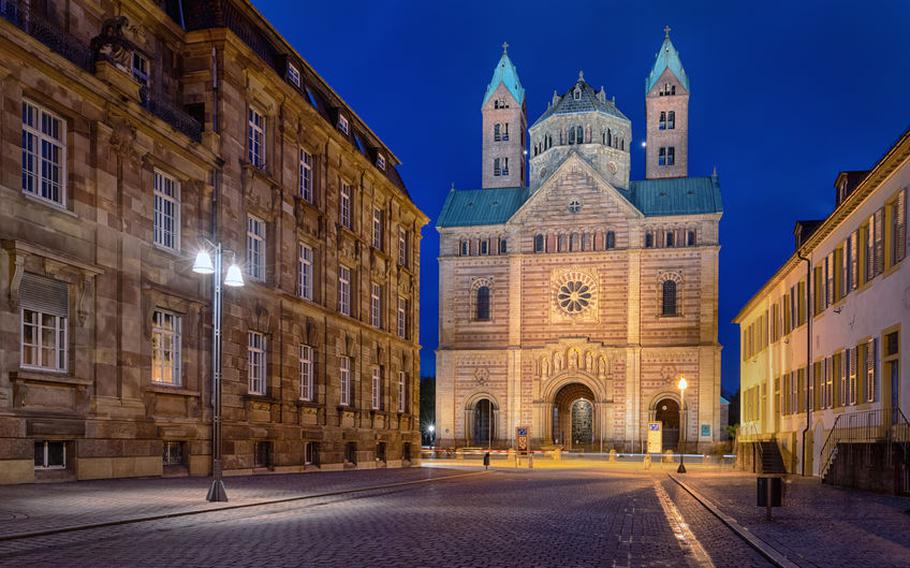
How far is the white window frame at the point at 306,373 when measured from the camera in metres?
33.9

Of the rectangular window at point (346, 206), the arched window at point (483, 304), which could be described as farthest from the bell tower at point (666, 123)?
the rectangular window at point (346, 206)

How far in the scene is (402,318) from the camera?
4675cm

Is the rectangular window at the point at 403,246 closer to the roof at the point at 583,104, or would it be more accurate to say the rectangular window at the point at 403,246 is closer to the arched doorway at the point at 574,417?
the arched doorway at the point at 574,417

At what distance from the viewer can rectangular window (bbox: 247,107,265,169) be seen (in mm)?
30188

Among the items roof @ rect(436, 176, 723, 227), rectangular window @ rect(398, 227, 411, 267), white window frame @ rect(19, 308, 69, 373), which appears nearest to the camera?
white window frame @ rect(19, 308, 69, 373)

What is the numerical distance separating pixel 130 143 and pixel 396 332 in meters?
23.1

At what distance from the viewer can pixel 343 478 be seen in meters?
29.1

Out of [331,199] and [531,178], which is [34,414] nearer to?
[331,199]

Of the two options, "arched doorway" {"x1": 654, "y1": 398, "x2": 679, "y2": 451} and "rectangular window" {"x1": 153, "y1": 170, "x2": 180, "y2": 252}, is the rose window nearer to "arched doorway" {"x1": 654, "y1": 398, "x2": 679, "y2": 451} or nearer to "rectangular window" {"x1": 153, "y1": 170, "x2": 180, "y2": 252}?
"arched doorway" {"x1": 654, "y1": 398, "x2": 679, "y2": 451}

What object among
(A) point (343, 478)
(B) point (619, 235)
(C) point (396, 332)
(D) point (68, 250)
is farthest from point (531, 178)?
(D) point (68, 250)

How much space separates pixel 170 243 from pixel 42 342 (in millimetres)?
5813

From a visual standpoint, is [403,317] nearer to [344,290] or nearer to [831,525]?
[344,290]

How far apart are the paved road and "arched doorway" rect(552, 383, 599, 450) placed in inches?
2497

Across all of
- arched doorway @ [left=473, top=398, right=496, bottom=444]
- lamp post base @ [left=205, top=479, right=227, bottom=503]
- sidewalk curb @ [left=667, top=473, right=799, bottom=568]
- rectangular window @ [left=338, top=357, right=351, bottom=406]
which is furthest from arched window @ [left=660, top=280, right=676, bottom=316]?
lamp post base @ [left=205, top=479, right=227, bottom=503]
